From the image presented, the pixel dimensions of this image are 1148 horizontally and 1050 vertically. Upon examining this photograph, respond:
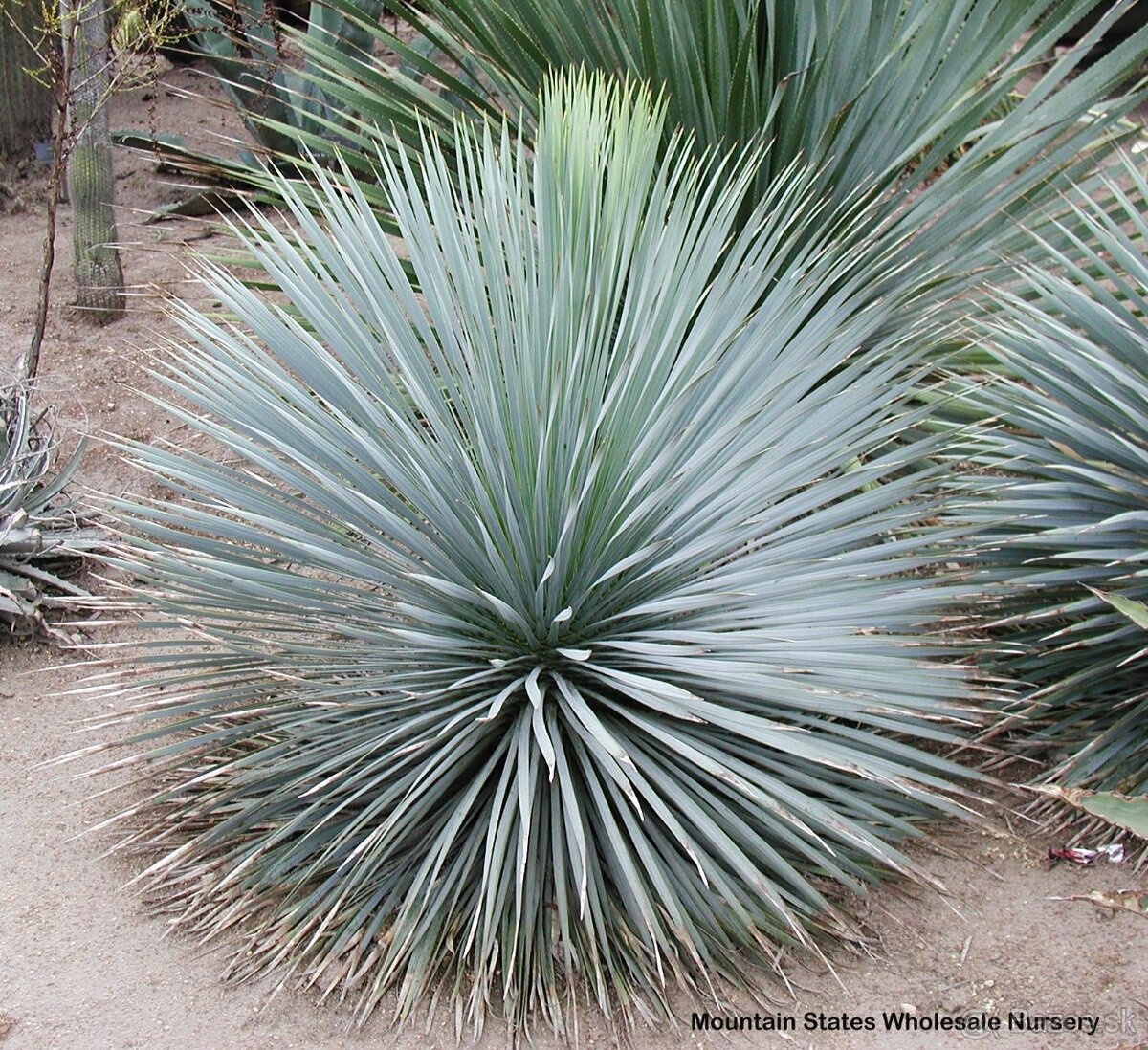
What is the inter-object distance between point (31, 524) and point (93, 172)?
1.79m

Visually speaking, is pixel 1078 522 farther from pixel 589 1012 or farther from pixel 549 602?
pixel 589 1012

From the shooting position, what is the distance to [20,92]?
6.92m

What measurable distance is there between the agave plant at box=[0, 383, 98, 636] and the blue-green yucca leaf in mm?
1268

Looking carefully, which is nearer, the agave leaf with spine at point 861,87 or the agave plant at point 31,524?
the agave leaf with spine at point 861,87

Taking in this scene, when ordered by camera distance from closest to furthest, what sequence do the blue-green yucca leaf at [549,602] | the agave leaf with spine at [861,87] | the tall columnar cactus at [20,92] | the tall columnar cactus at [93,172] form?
1. the blue-green yucca leaf at [549,602]
2. the agave leaf with spine at [861,87]
3. the tall columnar cactus at [93,172]
4. the tall columnar cactus at [20,92]

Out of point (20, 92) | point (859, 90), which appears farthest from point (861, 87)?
point (20, 92)

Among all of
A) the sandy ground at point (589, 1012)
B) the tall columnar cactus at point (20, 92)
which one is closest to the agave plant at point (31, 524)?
the sandy ground at point (589, 1012)

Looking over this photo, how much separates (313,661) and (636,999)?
3.41ft

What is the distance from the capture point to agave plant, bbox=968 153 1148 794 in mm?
3076

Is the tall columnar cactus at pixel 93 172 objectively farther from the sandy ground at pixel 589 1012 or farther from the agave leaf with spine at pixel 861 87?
the sandy ground at pixel 589 1012

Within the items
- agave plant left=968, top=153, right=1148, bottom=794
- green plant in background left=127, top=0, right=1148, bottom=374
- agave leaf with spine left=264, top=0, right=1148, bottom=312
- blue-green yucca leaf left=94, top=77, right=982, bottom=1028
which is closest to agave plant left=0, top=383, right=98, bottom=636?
green plant in background left=127, top=0, right=1148, bottom=374

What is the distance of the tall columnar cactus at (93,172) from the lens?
5059 millimetres

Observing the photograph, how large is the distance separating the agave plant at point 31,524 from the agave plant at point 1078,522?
2.82 metres

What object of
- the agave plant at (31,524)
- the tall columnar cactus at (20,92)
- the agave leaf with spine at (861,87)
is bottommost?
the agave plant at (31,524)
